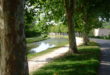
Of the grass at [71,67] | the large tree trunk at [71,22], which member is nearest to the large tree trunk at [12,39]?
the grass at [71,67]

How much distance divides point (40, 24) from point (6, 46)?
710 inches

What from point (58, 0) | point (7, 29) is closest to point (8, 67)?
point (7, 29)

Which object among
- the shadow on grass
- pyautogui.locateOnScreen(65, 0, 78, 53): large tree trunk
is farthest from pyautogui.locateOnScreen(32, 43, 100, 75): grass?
pyautogui.locateOnScreen(65, 0, 78, 53): large tree trunk

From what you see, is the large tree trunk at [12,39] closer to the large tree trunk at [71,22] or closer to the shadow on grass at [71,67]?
the shadow on grass at [71,67]

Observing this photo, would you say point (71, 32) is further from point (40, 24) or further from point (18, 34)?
point (18, 34)

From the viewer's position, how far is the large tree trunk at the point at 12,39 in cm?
526

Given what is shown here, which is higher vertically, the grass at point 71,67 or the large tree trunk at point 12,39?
the large tree trunk at point 12,39

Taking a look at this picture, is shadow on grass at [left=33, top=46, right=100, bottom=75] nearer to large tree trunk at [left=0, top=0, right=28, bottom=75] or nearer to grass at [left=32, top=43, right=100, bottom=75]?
grass at [left=32, top=43, right=100, bottom=75]

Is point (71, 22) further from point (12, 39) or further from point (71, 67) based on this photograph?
point (12, 39)

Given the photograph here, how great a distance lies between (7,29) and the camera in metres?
5.30

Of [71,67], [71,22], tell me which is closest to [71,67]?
[71,67]

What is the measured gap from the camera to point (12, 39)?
5.27m

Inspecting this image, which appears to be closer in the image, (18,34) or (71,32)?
(18,34)

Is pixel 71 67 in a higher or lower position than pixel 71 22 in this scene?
lower
